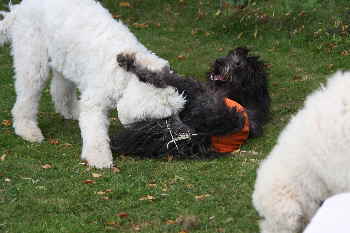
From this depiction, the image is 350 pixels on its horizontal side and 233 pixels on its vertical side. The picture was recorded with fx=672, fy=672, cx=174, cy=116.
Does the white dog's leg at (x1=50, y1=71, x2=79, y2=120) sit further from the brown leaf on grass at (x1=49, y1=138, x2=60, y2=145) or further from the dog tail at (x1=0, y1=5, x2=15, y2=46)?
the brown leaf on grass at (x1=49, y1=138, x2=60, y2=145)

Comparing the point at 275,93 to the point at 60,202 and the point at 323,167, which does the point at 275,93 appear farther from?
the point at 323,167

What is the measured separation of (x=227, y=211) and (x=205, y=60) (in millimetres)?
7128

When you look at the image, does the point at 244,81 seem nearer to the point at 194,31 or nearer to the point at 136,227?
the point at 136,227

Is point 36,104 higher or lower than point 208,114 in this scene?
lower

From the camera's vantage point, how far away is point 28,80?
8312 millimetres

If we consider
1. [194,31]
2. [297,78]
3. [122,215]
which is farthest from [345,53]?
[122,215]

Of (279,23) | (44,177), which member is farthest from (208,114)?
(279,23)

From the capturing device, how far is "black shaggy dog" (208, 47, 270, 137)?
338 inches

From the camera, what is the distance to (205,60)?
12.4 meters

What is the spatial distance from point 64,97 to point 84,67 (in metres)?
1.56

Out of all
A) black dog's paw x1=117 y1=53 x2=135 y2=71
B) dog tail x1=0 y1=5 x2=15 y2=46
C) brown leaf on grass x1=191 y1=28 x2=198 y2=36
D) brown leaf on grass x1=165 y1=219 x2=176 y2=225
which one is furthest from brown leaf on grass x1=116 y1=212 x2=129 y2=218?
brown leaf on grass x1=191 y1=28 x2=198 y2=36

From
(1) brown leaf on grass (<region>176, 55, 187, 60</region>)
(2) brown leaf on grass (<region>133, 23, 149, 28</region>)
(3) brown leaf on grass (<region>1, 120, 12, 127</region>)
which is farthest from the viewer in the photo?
(2) brown leaf on grass (<region>133, 23, 149, 28</region>)

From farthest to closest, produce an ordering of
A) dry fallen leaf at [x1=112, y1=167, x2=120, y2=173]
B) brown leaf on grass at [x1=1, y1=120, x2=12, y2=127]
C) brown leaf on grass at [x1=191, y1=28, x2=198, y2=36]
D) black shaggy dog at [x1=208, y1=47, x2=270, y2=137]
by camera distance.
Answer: brown leaf on grass at [x1=191, y1=28, x2=198, y2=36] → brown leaf on grass at [x1=1, y1=120, x2=12, y2=127] → black shaggy dog at [x1=208, y1=47, x2=270, y2=137] → dry fallen leaf at [x1=112, y1=167, x2=120, y2=173]

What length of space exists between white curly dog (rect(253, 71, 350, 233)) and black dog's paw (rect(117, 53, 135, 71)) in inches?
132
